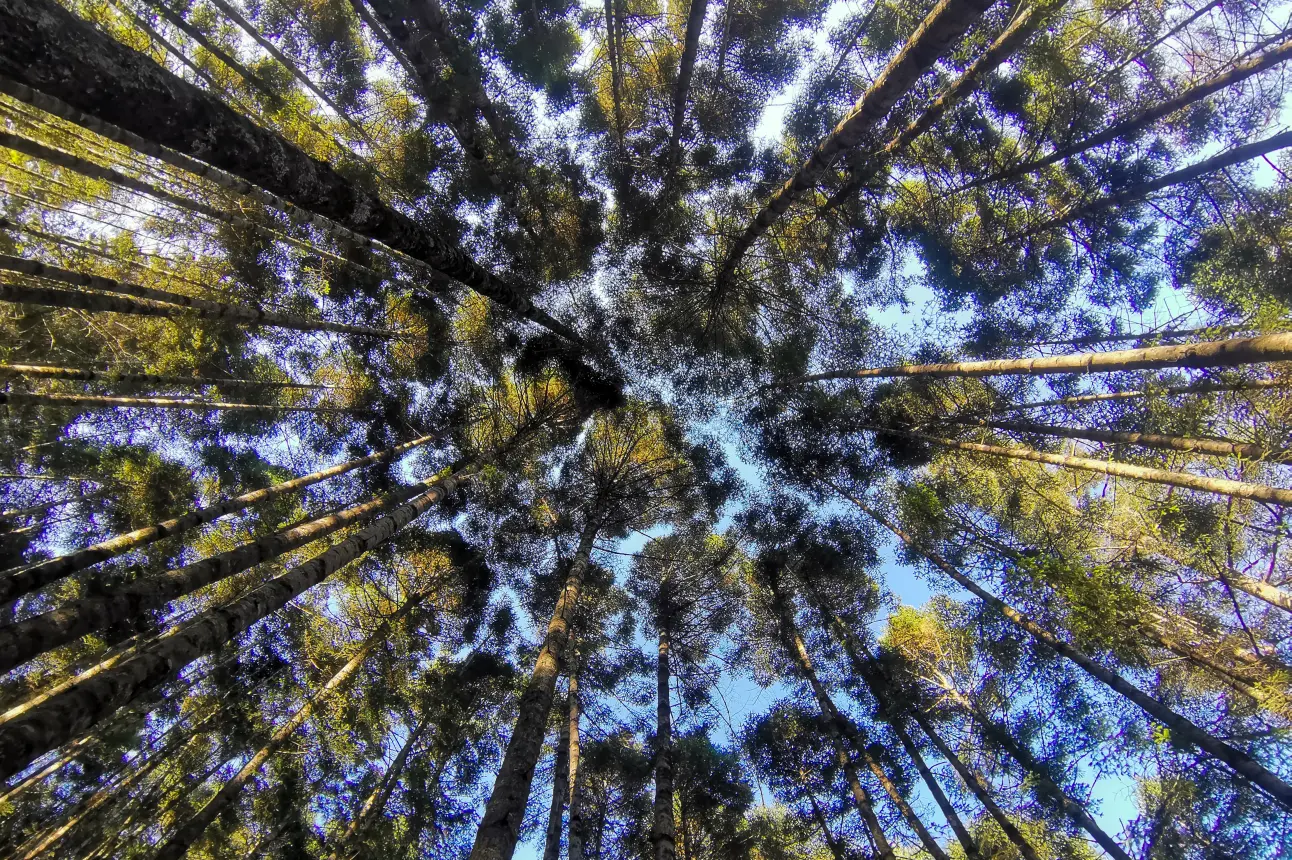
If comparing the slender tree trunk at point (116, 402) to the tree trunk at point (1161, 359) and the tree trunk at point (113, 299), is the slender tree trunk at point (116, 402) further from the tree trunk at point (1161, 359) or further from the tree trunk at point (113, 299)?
the tree trunk at point (1161, 359)

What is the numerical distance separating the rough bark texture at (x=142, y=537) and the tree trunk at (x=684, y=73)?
8.69m

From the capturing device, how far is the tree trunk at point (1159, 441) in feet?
19.8

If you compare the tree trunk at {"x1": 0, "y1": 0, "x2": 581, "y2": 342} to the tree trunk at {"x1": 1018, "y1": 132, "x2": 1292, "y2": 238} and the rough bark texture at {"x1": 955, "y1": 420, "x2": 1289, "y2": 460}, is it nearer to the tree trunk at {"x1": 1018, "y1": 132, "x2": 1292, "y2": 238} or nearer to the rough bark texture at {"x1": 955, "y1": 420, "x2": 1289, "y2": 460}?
the rough bark texture at {"x1": 955, "y1": 420, "x2": 1289, "y2": 460}

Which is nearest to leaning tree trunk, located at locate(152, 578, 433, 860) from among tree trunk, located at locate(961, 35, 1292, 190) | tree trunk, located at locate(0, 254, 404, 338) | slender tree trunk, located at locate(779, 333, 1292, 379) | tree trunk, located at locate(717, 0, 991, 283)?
tree trunk, located at locate(0, 254, 404, 338)

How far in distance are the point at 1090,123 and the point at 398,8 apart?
37.8 ft

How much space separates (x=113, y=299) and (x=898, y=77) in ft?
33.2

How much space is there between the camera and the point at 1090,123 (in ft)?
28.2

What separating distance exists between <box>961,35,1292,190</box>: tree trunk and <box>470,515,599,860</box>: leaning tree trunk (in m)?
10.9

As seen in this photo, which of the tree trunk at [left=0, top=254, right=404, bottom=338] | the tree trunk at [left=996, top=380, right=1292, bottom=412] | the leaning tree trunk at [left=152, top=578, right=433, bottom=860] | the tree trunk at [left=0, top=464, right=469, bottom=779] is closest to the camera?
the tree trunk at [left=0, top=464, right=469, bottom=779]

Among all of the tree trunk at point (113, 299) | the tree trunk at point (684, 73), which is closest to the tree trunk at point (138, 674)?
the tree trunk at point (113, 299)

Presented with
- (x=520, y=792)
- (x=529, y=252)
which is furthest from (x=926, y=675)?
(x=529, y=252)

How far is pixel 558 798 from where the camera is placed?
9531 millimetres

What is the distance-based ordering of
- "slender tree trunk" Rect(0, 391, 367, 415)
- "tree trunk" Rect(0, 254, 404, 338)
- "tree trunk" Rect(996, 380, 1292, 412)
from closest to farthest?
"tree trunk" Rect(996, 380, 1292, 412) → "tree trunk" Rect(0, 254, 404, 338) → "slender tree trunk" Rect(0, 391, 367, 415)

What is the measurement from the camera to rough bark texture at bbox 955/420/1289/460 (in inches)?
238
